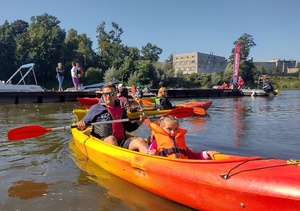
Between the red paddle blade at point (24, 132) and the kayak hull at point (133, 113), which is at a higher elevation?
the red paddle blade at point (24, 132)

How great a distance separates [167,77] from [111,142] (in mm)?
39111

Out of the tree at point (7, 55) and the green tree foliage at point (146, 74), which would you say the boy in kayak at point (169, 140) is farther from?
the tree at point (7, 55)

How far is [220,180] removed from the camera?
3154mm

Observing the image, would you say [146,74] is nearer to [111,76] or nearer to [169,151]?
[111,76]

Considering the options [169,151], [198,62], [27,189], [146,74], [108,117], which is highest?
[198,62]

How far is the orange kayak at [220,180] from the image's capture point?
9.20 feet

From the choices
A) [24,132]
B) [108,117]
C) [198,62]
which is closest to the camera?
[108,117]

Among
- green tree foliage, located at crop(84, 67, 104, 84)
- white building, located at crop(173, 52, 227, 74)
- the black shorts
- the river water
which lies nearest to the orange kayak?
the river water

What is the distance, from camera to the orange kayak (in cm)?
280

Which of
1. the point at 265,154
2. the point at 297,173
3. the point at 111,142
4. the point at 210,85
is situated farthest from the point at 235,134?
the point at 210,85

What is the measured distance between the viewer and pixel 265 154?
616 cm

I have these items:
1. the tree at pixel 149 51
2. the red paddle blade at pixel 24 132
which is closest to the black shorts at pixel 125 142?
the red paddle blade at pixel 24 132

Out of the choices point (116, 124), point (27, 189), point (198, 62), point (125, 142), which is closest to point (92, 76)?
point (116, 124)

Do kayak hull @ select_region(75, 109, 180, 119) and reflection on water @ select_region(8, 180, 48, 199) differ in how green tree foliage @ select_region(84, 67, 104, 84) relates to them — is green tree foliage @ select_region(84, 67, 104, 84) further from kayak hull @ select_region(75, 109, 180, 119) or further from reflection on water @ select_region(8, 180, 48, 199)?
reflection on water @ select_region(8, 180, 48, 199)
